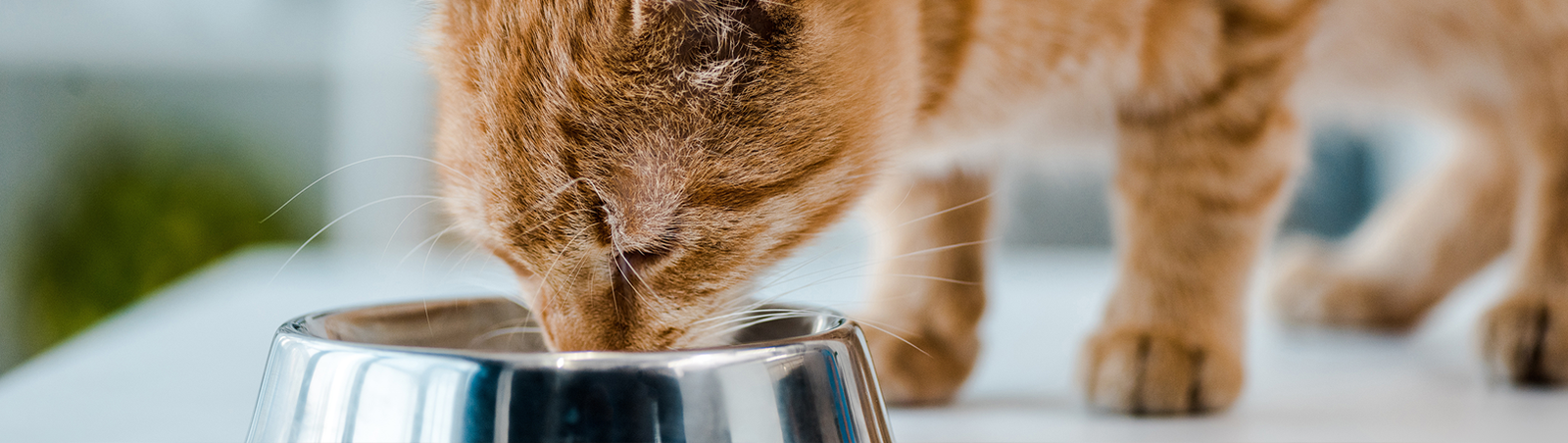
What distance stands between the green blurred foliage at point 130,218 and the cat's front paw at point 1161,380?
5.77 ft

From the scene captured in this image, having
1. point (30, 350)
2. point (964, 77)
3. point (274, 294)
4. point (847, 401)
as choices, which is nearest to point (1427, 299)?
point (964, 77)

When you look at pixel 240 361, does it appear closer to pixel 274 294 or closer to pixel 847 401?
pixel 274 294

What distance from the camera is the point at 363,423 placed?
1.35 feet

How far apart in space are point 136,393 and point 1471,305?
1372mm

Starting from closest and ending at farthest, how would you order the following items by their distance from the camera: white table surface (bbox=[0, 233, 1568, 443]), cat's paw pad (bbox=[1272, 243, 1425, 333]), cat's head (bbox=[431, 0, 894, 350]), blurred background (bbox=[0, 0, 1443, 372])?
cat's head (bbox=[431, 0, 894, 350]) → white table surface (bbox=[0, 233, 1568, 443]) → cat's paw pad (bbox=[1272, 243, 1425, 333]) → blurred background (bbox=[0, 0, 1443, 372])

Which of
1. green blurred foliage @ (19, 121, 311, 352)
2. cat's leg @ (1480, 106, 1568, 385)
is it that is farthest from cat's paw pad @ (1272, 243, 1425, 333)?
green blurred foliage @ (19, 121, 311, 352)

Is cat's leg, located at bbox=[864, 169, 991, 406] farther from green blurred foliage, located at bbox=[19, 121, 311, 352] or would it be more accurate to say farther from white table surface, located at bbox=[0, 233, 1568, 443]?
green blurred foliage, located at bbox=[19, 121, 311, 352]

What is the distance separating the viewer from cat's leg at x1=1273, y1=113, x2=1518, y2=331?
3.72 ft

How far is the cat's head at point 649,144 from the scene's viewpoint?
0.56 meters

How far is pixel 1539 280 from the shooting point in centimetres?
94

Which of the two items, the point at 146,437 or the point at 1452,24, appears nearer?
the point at 146,437

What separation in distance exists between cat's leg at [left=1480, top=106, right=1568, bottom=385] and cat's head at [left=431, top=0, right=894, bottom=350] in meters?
0.55

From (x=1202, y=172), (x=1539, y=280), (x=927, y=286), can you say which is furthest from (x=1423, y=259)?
(x=927, y=286)

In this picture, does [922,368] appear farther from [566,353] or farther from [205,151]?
[205,151]
